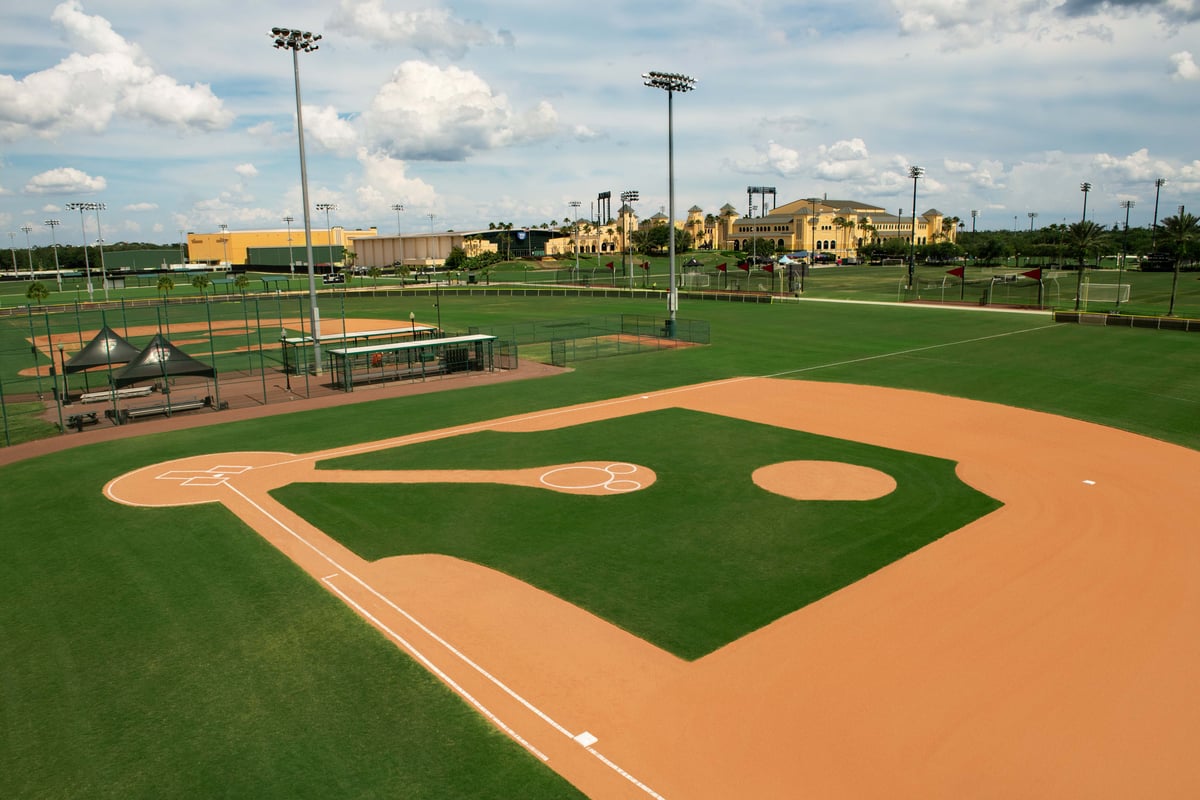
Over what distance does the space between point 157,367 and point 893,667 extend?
30090 millimetres

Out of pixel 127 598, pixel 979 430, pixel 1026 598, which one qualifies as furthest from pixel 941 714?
pixel 979 430

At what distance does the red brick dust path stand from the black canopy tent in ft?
45.7

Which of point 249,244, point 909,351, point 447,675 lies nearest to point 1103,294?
point 909,351

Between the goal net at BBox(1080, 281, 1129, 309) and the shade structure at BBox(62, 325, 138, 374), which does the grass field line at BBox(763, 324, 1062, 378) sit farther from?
the shade structure at BBox(62, 325, 138, 374)

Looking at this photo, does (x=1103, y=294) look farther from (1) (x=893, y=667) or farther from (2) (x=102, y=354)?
(2) (x=102, y=354)

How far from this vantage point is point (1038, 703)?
35.0 feet

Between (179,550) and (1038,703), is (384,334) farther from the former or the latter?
(1038,703)

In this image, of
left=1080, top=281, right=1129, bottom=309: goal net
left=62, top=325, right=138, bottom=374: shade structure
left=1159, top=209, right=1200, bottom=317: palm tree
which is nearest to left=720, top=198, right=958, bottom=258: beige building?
left=1080, top=281, right=1129, bottom=309: goal net

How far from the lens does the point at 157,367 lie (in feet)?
101

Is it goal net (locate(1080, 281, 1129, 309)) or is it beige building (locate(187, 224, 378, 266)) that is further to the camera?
beige building (locate(187, 224, 378, 266))

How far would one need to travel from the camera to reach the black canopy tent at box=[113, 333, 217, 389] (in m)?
30.5

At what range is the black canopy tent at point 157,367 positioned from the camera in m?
30.5

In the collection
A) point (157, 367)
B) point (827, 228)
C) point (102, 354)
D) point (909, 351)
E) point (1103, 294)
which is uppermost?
point (827, 228)

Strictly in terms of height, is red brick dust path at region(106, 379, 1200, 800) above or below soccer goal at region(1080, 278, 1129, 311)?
below
